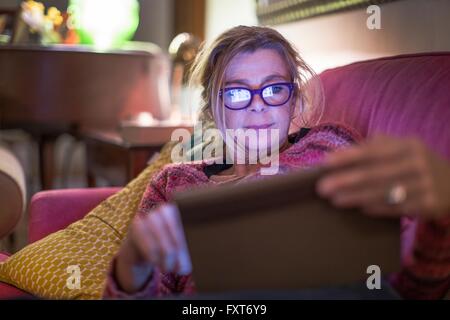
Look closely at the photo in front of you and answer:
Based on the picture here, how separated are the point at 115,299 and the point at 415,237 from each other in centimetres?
41

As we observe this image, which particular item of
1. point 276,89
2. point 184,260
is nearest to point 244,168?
point 276,89

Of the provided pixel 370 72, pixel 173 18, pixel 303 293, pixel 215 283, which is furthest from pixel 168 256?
pixel 173 18

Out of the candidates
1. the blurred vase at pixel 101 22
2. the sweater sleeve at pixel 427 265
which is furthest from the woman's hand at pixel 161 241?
the blurred vase at pixel 101 22

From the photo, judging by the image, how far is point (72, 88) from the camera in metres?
2.72

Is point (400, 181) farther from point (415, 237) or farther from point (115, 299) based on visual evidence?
point (115, 299)

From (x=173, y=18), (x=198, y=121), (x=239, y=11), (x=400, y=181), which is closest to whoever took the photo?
→ (x=400, y=181)

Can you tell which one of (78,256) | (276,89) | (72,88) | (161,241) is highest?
(72,88)

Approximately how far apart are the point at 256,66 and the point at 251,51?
0.04m

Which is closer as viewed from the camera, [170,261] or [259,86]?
[170,261]

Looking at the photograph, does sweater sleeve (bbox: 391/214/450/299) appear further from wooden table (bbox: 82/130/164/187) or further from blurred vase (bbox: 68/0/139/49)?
blurred vase (bbox: 68/0/139/49)

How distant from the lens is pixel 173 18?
4023 mm

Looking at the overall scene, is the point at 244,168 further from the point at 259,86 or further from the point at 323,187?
the point at 323,187

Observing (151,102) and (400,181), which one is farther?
(151,102)

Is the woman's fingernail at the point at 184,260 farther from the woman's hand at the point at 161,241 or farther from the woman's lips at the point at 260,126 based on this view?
the woman's lips at the point at 260,126
